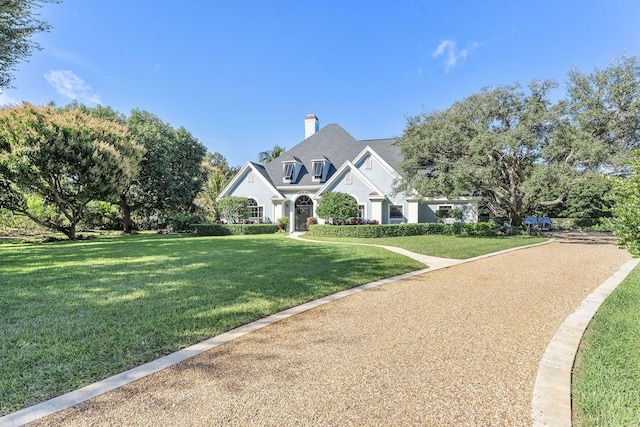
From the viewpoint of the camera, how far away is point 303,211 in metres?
26.2

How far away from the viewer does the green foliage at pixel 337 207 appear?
20.6m

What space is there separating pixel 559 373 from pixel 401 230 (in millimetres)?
17129

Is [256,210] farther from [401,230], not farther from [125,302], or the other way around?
[125,302]

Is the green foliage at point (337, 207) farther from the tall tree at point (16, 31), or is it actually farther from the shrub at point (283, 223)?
the tall tree at point (16, 31)

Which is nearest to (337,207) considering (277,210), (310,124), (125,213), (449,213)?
(277,210)

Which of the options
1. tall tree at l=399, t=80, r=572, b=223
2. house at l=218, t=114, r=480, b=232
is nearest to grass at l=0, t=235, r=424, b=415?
tall tree at l=399, t=80, r=572, b=223

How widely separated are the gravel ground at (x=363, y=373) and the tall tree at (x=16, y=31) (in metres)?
15.1

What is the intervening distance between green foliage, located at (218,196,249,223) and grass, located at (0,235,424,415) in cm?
1368

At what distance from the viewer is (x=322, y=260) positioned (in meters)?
10.1

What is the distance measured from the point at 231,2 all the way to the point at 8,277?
1322 cm

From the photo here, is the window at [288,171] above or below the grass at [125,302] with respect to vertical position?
above

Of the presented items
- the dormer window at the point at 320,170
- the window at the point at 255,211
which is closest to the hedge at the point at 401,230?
the dormer window at the point at 320,170

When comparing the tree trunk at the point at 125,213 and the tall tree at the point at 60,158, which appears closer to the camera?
the tall tree at the point at 60,158

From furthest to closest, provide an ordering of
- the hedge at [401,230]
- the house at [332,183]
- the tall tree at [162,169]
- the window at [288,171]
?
the window at [288,171] → the tall tree at [162,169] → the house at [332,183] → the hedge at [401,230]
